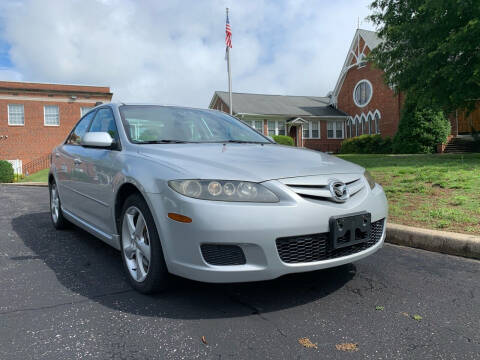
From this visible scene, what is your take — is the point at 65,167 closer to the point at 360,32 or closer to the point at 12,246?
the point at 12,246

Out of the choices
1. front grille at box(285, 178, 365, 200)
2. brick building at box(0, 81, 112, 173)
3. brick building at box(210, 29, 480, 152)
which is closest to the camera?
front grille at box(285, 178, 365, 200)

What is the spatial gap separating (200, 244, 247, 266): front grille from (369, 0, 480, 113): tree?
11.0 m

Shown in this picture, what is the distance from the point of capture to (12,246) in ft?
15.1

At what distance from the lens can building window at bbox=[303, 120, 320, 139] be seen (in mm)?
31605

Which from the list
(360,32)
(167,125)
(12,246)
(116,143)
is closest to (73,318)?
(116,143)

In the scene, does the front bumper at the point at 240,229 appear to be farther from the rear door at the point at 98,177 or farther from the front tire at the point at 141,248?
the rear door at the point at 98,177

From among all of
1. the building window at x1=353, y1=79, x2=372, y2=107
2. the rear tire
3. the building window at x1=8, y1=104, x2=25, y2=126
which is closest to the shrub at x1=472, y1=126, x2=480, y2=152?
the building window at x1=353, y1=79, x2=372, y2=107

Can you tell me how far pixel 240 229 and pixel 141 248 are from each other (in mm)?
927

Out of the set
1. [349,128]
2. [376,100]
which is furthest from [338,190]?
[349,128]

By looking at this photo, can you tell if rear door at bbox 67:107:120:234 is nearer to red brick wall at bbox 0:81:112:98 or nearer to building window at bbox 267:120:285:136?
building window at bbox 267:120:285:136

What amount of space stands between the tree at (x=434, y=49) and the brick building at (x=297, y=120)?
1662 centimetres

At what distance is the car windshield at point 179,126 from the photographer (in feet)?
11.7

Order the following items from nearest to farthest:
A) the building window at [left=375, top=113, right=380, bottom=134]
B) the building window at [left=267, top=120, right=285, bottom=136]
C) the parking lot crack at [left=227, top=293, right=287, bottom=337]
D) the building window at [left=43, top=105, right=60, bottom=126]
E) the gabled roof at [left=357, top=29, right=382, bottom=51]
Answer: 1. the parking lot crack at [left=227, top=293, right=287, bottom=337]
2. the building window at [left=375, top=113, right=380, bottom=134]
3. the gabled roof at [left=357, top=29, right=382, bottom=51]
4. the building window at [left=43, top=105, right=60, bottom=126]
5. the building window at [left=267, top=120, right=285, bottom=136]

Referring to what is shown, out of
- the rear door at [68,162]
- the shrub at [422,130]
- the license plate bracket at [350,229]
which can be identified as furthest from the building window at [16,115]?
the license plate bracket at [350,229]
